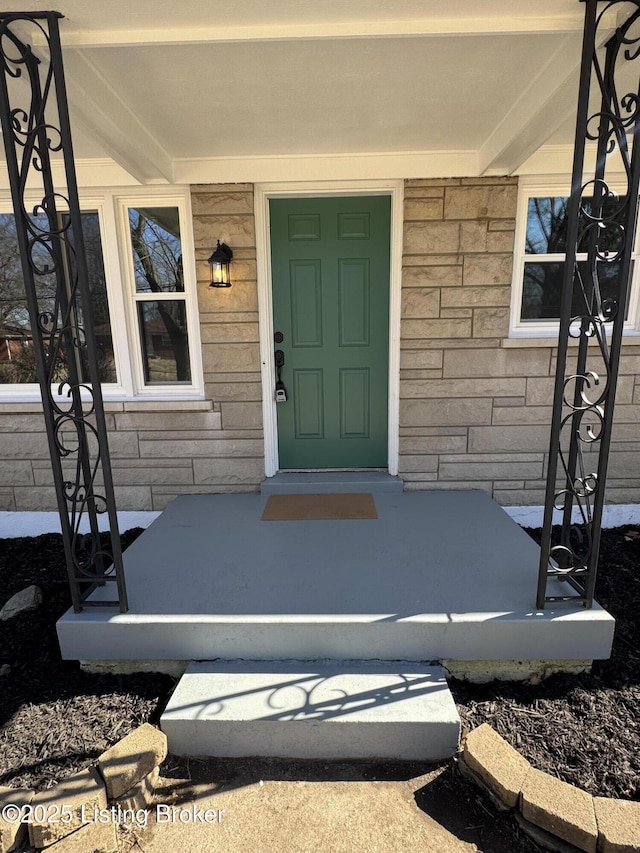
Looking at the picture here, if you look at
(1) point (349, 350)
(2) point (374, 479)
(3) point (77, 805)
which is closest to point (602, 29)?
(1) point (349, 350)

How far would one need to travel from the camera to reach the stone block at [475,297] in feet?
10.8

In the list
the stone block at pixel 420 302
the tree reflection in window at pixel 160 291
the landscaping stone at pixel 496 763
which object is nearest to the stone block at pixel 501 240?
the stone block at pixel 420 302

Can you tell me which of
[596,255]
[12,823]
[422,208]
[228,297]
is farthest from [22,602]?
[422,208]

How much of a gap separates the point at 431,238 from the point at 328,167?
2.74 feet

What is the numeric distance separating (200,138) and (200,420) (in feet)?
5.93

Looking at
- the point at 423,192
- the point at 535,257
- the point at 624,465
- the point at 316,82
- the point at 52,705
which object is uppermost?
the point at 316,82

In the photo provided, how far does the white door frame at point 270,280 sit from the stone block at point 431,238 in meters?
0.07

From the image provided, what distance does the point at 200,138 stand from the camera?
280cm

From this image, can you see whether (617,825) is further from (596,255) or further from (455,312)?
(455,312)

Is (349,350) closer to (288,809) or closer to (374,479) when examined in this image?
(374,479)

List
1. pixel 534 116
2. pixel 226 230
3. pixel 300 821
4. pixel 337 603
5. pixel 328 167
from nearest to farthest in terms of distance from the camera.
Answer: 1. pixel 300 821
2. pixel 337 603
3. pixel 534 116
4. pixel 328 167
5. pixel 226 230

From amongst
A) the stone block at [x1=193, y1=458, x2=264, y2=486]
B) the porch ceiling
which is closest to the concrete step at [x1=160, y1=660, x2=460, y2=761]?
the stone block at [x1=193, y1=458, x2=264, y2=486]

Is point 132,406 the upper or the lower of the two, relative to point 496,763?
upper

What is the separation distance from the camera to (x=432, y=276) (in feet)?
10.7
